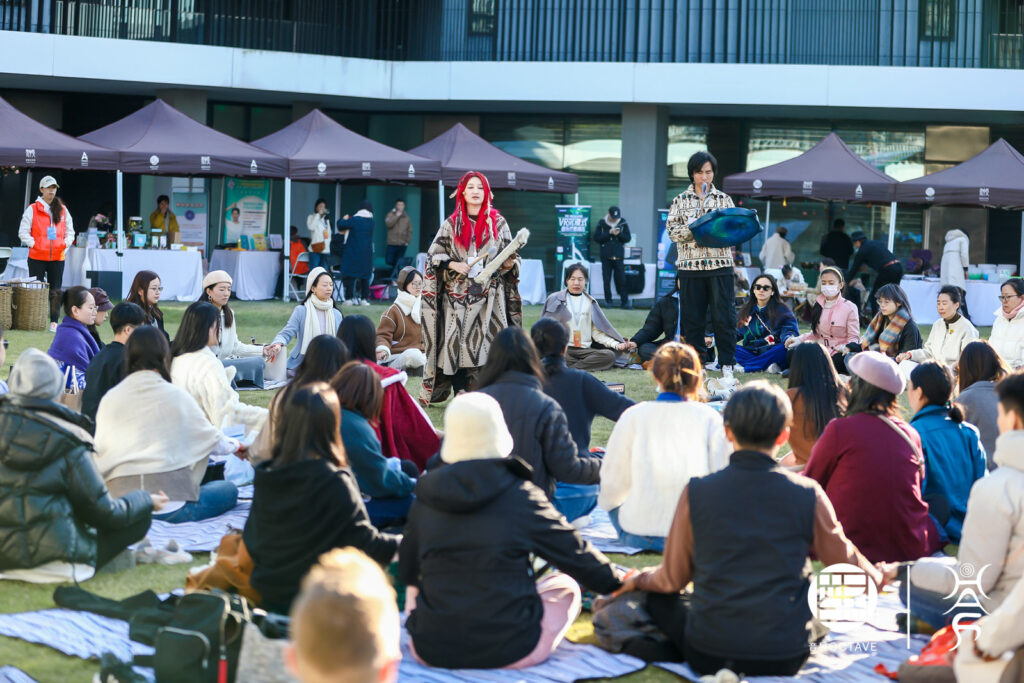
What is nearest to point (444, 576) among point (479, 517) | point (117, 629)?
point (479, 517)

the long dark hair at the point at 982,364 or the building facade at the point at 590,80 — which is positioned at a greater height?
the building facade at the point at 590,80

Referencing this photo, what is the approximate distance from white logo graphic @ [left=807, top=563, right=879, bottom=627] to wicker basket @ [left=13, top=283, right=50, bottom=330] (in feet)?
40.1

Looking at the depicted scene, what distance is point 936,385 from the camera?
20.6ft

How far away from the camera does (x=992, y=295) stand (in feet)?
67.3

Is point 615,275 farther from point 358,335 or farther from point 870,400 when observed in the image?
point 870,400

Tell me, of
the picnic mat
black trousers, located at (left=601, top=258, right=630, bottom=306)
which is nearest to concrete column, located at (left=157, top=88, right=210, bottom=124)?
black trousers, located at (left=601, top=258, right=630, bottom=306)

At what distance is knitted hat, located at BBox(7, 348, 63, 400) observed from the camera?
524 cm

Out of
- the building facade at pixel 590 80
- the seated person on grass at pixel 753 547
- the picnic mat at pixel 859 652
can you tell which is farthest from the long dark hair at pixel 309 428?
the building facade at pixel 590 80

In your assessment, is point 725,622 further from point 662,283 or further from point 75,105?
point 75,105

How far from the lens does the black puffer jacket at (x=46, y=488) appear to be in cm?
523

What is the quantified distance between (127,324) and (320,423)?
3.55 meters

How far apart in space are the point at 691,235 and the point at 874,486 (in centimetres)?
593

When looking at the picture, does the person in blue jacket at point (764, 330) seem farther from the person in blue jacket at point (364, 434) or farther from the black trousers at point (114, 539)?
the black trousers at point (114, 539)

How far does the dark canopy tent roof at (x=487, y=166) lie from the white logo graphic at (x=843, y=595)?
15749mm
